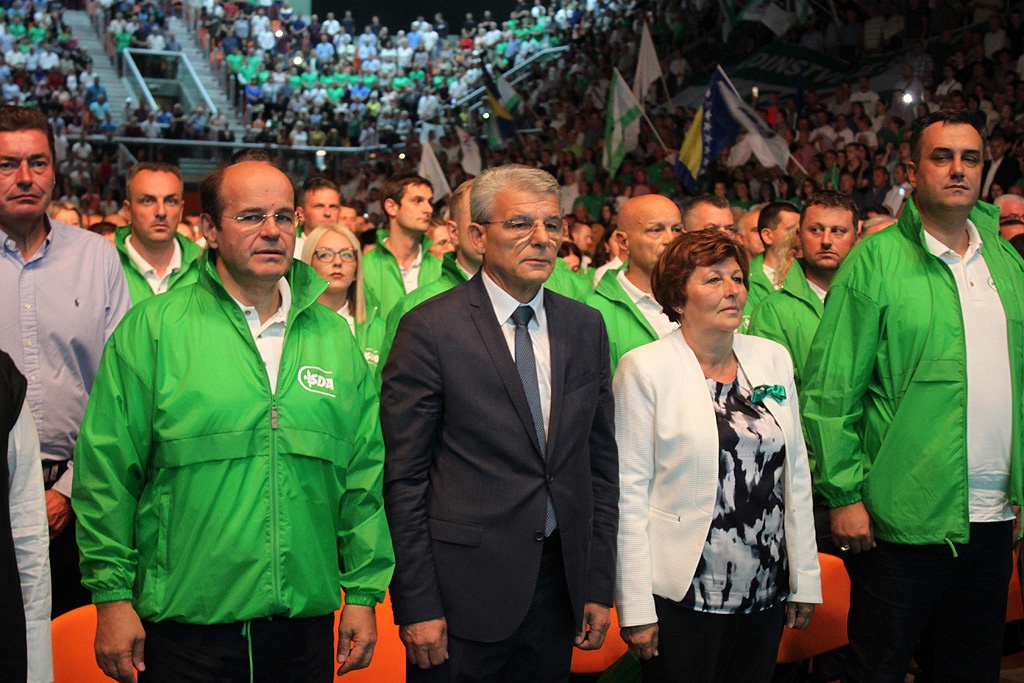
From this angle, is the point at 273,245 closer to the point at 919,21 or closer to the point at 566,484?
the point at 566,484

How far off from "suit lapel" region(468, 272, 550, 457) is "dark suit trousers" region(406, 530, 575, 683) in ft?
1.02

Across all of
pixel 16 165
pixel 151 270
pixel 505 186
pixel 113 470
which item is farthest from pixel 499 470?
pixel 151 270

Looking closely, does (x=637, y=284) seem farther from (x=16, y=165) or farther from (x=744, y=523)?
(x=16, y=165)

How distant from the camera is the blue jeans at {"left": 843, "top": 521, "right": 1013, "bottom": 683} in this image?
3301 millimetres

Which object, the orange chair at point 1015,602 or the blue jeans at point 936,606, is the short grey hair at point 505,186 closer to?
the blue jeans at point 936,606

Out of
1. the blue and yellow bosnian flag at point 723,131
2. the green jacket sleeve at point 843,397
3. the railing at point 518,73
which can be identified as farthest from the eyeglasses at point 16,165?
the railing at point 518,73

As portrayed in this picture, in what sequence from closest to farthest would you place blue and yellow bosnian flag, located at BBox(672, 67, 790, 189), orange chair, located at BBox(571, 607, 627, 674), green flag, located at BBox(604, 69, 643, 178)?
orange chair, located at BBox(571, 607, 627, 674)
blue and yellow bosnian flag, located at BBox(672, 67, 790, 189)
green flag, located at BBox(604, 69, 643, 178)

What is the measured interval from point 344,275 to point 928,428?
2862mm

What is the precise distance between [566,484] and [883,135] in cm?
975

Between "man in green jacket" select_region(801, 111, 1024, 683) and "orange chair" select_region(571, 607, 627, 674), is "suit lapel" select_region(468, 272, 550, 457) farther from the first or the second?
"orange chair" select_region(571, 607, 627, 674)

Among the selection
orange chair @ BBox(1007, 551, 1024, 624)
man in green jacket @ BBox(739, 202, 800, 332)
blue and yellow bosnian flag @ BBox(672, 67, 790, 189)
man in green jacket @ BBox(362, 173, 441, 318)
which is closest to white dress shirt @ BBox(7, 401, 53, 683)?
orange chair @ BBox(1007, 551, 1024, 624)

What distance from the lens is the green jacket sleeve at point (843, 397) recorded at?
3309mm

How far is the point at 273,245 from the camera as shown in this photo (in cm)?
260

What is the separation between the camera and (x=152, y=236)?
5.00 m
